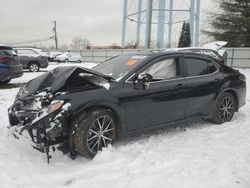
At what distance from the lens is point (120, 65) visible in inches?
216

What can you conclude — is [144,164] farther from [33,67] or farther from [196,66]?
[33,67]

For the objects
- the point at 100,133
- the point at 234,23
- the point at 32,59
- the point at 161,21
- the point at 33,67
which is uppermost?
the point at 161,21

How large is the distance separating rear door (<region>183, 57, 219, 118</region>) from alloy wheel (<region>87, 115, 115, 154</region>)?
1.66 meters

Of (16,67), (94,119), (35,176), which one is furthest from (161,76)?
(16,67)

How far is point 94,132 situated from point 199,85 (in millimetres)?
2343

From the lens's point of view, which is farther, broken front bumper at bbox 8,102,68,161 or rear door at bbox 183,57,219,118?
rear door at bbox 183,57,219,118

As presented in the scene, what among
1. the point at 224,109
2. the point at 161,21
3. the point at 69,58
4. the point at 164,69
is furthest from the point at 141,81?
the point at 69,58

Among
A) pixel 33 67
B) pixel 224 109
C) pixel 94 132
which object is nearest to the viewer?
pixel 94 132

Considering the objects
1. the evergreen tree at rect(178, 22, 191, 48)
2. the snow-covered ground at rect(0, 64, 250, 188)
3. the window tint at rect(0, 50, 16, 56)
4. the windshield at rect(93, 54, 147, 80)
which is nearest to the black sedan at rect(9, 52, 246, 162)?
the windshield at rect(93, 54, 147, 80)

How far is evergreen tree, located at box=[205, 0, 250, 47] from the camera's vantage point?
2875 cm

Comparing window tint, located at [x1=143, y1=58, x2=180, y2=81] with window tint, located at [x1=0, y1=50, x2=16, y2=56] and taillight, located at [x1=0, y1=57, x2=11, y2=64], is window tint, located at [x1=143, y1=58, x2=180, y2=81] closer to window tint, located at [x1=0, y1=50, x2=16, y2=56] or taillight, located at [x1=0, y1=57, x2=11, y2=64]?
taillight, located at [x1=0, y1=57, x2=11, y2=64]

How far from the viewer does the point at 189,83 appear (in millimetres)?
5598

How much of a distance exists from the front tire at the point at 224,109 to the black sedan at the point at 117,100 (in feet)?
0.07

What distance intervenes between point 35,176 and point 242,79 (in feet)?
15.8
